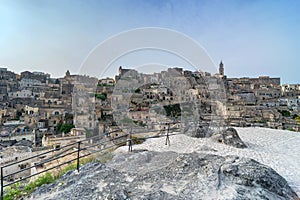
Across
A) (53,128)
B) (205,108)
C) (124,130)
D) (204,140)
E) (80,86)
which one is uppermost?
(80,86)

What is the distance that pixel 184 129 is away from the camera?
8.72 m

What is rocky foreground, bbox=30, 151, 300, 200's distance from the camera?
10.6 feet

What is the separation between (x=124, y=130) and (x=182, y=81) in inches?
126

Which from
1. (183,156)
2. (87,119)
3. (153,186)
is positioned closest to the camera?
(153,186)

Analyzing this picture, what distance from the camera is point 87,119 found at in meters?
7.64

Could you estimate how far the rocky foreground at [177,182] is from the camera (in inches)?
127

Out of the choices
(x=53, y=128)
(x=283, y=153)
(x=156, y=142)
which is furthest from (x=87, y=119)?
(x=53, y=128)

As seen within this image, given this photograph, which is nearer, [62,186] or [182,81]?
[62,186]

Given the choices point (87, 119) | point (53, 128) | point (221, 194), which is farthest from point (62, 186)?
point (53, 128)

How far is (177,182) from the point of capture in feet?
11.9

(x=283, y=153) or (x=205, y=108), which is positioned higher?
(x=205, y=108)

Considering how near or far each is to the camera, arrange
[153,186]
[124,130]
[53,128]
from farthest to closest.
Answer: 1. [53,128]
2. [124,130]
3. [153,186]

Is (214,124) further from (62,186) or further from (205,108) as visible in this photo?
(62,186)

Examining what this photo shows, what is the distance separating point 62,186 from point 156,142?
4214 millimetres
